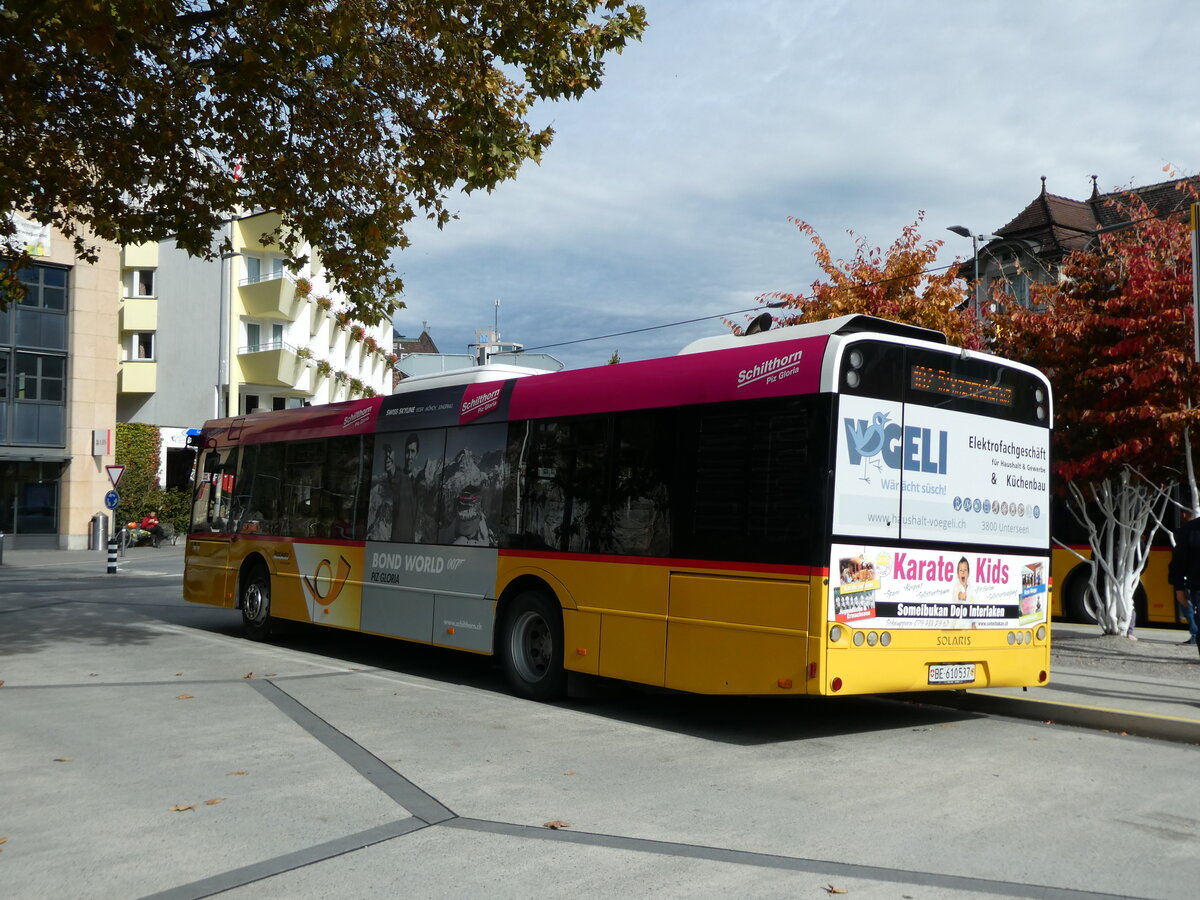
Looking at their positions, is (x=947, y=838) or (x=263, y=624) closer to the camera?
(x=947, y=838)

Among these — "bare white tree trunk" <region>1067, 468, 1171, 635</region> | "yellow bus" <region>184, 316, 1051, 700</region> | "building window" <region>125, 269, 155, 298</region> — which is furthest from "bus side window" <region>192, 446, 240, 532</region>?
"building window" <region>125, 269, 155, 298</region>

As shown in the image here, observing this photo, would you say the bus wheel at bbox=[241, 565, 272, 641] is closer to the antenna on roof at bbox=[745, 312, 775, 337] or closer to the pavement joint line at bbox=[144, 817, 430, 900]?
the antenna on roof at bbox=[745, 312, 775, 337]

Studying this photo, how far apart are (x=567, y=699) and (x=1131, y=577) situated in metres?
7.69

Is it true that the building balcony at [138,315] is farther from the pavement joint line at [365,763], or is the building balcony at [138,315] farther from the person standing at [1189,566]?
the person standing at [1189,566]

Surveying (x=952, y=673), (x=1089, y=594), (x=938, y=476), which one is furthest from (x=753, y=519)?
(x=1089, y=594)

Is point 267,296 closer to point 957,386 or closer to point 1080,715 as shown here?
point 957,386

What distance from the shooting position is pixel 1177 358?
39.4ft

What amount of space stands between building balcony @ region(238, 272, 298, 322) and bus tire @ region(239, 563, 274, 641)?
35241mm

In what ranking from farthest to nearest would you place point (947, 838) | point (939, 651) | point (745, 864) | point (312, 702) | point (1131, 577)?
point (1131, 577) → point (312, 702) → point (939, 651) → point (947, 838) → point (745, 864)

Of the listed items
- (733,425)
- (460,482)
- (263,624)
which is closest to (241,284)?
(263,624)

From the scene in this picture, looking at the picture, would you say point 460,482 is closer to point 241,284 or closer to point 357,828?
point 357,828

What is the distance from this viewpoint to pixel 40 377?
41344mm

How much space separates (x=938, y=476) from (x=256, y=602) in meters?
9.59

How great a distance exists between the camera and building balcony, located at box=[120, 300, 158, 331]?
48.8 meters
